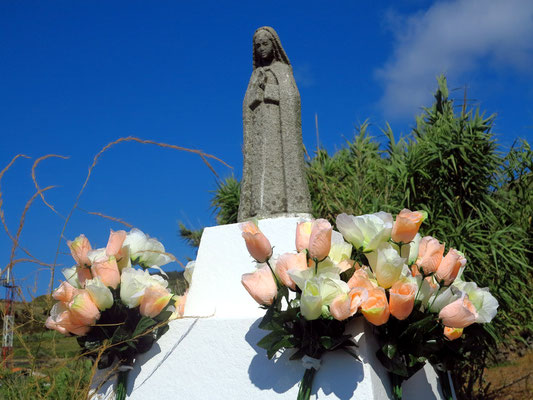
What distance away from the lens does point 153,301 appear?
95.1 inches

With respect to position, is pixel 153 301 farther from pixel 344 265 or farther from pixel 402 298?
pixel 402 298

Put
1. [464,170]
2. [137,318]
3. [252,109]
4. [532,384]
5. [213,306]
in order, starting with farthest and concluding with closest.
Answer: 1. [532,384]
2. [464,170]
3. [252,109]
4. [213,306]
5. [137,318]

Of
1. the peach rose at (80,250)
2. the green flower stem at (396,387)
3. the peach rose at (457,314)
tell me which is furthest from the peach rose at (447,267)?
the peach rose at (80,250)

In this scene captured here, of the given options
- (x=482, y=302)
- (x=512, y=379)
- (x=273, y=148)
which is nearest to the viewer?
(x=482, y=302)

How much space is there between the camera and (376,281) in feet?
6.60

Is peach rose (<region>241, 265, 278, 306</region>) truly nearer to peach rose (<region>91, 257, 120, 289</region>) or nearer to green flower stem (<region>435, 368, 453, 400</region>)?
peach rose (<region>91, 257, 120, 289</region>)

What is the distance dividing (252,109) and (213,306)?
1.30 meters

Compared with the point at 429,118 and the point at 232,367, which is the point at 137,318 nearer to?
the point at 232,367

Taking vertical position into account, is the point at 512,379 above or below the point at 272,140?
below

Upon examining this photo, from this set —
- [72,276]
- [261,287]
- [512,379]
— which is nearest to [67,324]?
[72,276]

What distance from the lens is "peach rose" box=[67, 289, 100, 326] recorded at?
228 centimetres

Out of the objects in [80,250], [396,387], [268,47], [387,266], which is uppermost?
[268,47]

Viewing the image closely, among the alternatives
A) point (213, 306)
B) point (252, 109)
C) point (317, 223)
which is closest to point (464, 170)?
point (252, 109)

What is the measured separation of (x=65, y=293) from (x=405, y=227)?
1.50 metres
